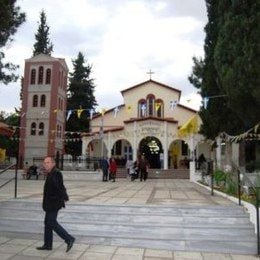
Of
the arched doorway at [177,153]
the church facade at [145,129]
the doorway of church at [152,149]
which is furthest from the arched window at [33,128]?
the arched doorway at [177,153]

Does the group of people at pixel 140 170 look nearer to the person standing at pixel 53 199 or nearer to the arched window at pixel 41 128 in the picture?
the arched window at pixel 41 128

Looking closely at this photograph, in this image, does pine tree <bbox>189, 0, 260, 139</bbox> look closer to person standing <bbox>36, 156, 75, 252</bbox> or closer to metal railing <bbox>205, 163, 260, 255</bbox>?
metal railing <bbox>205, 163, 260, 255</bbox>

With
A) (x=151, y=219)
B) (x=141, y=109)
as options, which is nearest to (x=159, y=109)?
(x=141, y=109)

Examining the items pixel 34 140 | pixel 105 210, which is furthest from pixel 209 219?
pixel 34 140

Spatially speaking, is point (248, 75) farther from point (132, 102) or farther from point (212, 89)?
point (132, 102)

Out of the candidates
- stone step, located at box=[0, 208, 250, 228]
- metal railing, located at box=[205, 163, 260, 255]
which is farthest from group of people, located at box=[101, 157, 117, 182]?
stone step, located at box=[0, 208, 250, 228]

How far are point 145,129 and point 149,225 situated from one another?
34.6 m

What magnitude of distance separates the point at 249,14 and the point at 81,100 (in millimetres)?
Result: 45097

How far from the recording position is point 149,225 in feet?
33.4

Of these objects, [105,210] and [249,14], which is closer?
[105,210]

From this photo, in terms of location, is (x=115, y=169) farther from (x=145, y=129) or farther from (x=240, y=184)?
(x=240, y=184)

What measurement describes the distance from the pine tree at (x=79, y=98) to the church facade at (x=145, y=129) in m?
8.26

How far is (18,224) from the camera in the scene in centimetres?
1072

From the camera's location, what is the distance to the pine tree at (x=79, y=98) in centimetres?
5861
